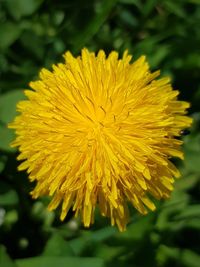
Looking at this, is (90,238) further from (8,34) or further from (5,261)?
(8,34)

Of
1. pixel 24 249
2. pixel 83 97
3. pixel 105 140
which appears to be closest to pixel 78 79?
pixel 83 97

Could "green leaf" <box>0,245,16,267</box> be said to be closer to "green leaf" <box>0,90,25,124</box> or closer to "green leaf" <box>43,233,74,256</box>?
"green leaf" <box>43,233,74,256</box>

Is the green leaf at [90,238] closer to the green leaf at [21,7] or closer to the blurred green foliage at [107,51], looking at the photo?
the blurred green foliage at [107,51]

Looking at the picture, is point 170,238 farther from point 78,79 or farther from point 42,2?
point 42,2

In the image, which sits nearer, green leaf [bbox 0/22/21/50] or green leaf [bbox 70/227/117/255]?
green leaf [bbox 70/227/117/255]

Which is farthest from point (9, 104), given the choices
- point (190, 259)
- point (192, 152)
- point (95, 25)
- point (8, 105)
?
point (190, 259)

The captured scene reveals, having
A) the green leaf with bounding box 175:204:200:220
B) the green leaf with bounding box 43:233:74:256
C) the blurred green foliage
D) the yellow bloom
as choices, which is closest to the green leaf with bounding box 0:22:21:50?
the blurred green foliage
